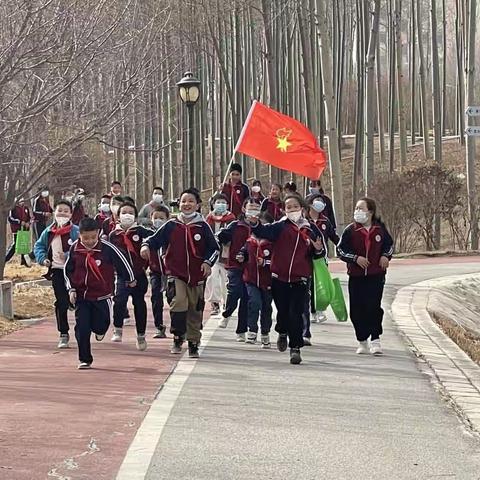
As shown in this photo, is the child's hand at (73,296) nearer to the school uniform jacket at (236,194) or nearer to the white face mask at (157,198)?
the white face mask at (157,198)

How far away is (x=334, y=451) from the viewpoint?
7.24 metres

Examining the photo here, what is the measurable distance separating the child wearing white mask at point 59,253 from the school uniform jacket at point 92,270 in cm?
133

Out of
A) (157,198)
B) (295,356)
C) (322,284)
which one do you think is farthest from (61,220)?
(157,198)

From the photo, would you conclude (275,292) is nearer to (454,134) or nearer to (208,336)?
(208,336)

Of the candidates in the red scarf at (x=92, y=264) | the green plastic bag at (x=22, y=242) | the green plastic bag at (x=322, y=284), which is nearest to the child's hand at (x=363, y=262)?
the green plastic bag at (x=322, y=284)

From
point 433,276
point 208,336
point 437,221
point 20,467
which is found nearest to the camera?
point 20,467

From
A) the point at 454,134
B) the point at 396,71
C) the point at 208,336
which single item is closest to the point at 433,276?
the point at 208,336

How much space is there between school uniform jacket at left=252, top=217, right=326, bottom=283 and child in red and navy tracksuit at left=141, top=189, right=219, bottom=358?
0.57 meters

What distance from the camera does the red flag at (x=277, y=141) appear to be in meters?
16.4

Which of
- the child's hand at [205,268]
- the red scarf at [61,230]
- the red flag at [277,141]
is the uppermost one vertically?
the red flag at [277,141]

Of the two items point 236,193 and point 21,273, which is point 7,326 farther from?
point 21,273

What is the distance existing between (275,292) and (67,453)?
4.62 metres

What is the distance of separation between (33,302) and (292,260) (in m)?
7.24

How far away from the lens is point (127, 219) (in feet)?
42.5
